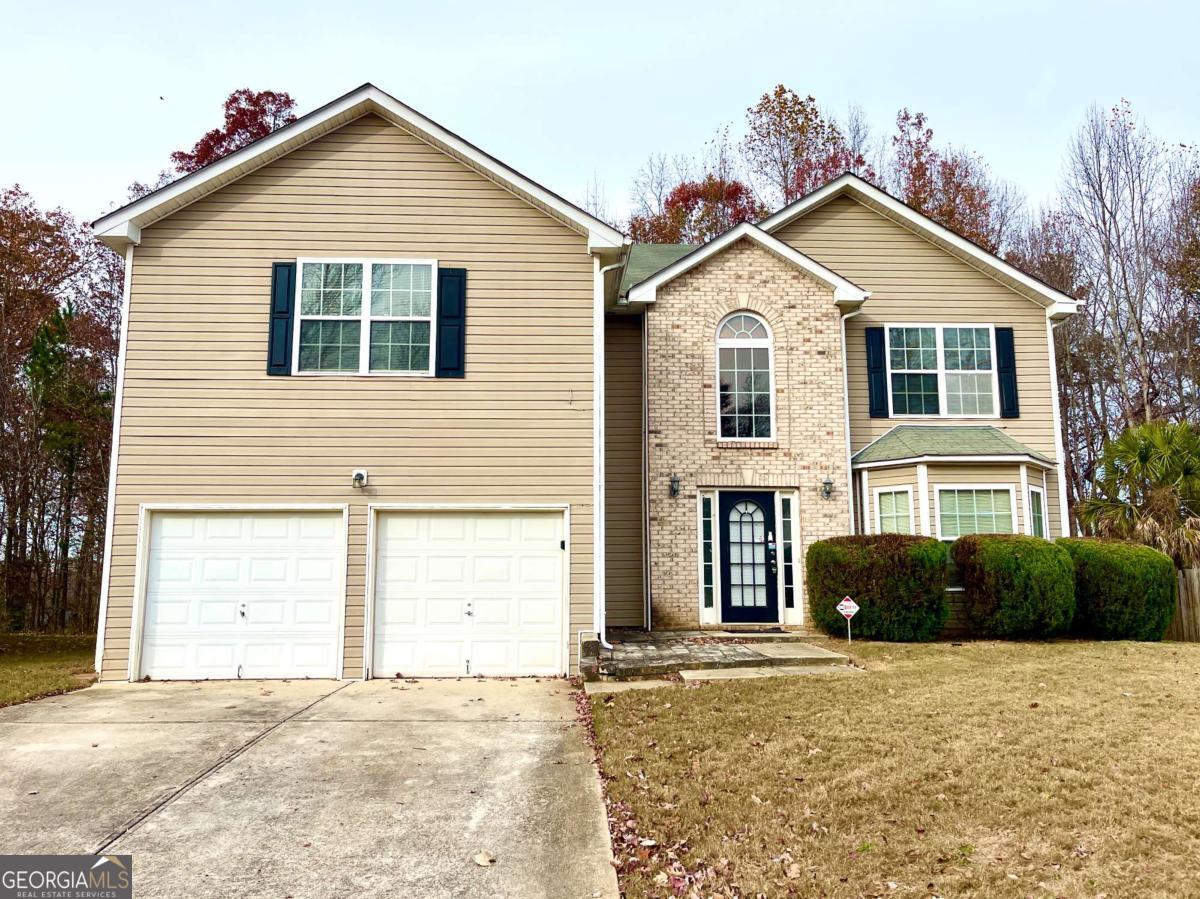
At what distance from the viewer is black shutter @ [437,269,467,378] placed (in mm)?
9945

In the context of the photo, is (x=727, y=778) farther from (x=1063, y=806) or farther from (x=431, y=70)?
(x=431, y=70)

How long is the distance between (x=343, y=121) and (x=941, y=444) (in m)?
9.94

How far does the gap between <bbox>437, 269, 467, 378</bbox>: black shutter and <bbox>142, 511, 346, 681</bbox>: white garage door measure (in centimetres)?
233

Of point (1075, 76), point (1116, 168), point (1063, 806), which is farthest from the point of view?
point (1116, 168)

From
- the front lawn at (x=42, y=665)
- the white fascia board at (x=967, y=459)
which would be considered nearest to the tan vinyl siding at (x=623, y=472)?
the white fascia board at (x=967, y=459)

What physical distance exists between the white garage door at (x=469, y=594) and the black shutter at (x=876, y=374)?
643 cm

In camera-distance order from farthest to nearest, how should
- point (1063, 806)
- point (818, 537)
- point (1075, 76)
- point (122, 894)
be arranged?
1. point (1075, 76)
2. point (818, 537)
3. point (1063, 806)
4. point (122, 894)

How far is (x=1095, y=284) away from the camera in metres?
23.1

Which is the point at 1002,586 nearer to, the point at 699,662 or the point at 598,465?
the point at 699,662


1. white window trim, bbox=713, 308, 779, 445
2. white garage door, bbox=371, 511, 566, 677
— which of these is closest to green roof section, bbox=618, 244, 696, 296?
white window trim, bbox=713, 308, 779, 445

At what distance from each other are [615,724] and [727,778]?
1.65 meters

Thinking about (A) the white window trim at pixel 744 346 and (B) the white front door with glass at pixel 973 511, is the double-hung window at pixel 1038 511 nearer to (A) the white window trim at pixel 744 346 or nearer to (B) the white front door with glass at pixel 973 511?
(B) the white front door with glass at pixel 973 511

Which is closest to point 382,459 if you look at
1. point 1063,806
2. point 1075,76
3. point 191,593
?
point 191,593

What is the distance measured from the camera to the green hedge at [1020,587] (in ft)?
34.7
